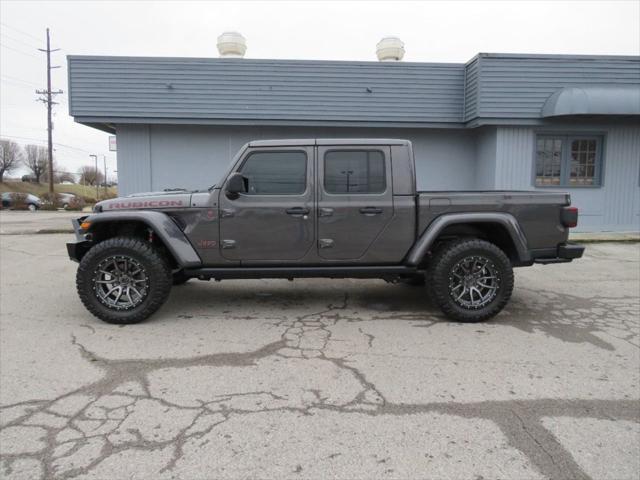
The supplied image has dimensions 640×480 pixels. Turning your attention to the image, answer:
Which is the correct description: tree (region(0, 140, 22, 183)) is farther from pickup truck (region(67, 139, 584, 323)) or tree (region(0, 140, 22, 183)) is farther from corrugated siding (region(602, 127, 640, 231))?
corrugated siding (region(602, 127, 640, 231))

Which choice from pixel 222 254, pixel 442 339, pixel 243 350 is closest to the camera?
Result: pixel 243 350

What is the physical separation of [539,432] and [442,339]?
172cm

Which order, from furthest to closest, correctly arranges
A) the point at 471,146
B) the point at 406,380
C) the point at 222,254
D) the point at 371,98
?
the point at 471,146 → the point at 371,98 → the point at 222,254 → the point at 406,380

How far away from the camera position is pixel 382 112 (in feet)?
39.5

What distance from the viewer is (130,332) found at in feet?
15.4

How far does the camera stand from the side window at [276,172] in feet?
16.5

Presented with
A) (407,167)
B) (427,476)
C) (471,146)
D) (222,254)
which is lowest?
(427,476)

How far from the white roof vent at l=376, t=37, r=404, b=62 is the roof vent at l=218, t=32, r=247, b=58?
405cm

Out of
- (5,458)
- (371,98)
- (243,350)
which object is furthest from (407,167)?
(371,98)

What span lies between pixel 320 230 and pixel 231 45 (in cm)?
977

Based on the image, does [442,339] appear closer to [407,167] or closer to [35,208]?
[407,167]

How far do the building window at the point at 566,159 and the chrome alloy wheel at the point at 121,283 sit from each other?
10.6 metres

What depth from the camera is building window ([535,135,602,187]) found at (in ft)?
39.8

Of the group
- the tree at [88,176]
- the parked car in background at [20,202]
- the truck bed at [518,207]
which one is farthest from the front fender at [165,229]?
the tree at [88,176]
